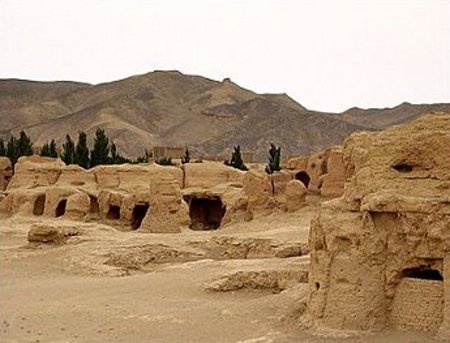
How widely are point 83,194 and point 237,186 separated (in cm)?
749

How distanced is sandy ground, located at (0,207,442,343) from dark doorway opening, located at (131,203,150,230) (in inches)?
191

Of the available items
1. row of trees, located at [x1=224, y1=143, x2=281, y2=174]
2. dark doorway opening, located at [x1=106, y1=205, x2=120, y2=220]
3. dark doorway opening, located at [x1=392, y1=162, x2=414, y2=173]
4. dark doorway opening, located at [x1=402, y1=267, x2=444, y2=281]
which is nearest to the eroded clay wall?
dark doorway opening, located at [x1=402, y1=267, x2=444, y2=281]

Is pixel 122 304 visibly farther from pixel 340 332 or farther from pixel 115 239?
pixel 115 239

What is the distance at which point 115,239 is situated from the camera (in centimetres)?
2423

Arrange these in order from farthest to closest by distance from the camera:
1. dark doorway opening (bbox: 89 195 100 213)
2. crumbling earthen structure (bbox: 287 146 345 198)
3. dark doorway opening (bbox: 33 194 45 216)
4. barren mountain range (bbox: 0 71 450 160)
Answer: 1. barren mountain range (bbox: 0 71 450 160)
2. dark doorway opening (bbox: 89 195 100 213)
3. dark doorway opening (bbox: 33 194 45 216)
4. crumbling earthen structure (bbox: 287 146 345 198)

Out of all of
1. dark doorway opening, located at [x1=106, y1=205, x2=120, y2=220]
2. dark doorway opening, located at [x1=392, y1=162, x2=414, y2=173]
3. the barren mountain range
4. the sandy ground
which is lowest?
the sandy ground

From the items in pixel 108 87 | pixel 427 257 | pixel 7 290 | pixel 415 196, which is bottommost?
pixel 7 290

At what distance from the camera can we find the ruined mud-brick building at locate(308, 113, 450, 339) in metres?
12.1

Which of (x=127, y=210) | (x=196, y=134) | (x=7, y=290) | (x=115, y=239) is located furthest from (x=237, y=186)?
(x=196, y=134)

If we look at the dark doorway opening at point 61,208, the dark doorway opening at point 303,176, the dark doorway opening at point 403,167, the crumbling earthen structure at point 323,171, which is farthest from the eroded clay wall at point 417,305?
the dark doorway opening at point 303,176

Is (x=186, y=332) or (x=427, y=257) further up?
(x=427, y=257)

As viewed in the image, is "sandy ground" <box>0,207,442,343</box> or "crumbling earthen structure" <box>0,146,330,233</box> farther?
"crumbling earthen structure" <box>0,146,330,233</box>

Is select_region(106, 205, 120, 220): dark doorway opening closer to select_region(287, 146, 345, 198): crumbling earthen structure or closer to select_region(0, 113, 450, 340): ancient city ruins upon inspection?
select_region(287, 146, 345, 198): crumbling earthen structure

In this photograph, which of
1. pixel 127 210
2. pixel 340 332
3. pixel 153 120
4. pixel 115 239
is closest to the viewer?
pixel 340 332
